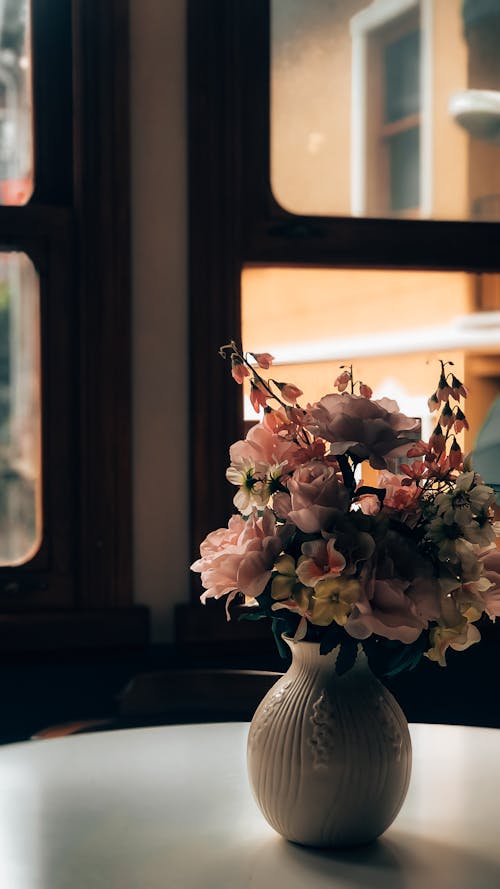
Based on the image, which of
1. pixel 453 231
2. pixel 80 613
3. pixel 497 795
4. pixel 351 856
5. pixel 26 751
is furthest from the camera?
pixel 453 231

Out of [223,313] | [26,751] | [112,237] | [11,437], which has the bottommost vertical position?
[26,751]

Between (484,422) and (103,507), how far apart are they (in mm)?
851

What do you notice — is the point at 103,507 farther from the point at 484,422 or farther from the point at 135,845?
the point at 135,845

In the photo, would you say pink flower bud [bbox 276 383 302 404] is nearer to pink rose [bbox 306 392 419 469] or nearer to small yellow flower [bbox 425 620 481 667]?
pink rose [bbox 306 392 419 469]

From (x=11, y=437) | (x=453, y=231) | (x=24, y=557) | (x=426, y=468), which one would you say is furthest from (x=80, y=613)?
(x=426, y=468)

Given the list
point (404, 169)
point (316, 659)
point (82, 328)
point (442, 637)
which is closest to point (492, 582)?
point (442, 637)

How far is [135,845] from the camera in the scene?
1.06 meters

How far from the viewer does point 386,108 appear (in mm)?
2389

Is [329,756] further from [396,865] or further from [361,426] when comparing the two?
[361,426]

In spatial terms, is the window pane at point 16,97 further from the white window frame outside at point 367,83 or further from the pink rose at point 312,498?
the pink rose at point 312,498

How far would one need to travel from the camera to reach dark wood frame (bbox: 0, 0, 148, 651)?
7.22ft

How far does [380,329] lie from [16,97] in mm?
875

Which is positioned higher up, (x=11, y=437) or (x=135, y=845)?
(x=11, y=437)

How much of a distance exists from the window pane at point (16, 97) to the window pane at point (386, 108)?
0.49m
